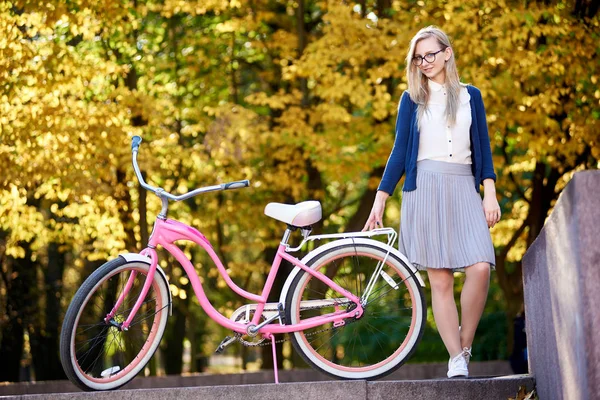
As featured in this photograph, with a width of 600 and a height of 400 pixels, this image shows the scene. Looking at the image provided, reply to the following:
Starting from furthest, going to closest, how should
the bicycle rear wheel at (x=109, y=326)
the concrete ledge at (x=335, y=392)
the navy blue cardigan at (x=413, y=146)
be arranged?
the navy blue cardigan at (x=413, y=146) → the bicycle rear wheel at (x=109, y=326) → the concrete ledge at (x=335, y=392)

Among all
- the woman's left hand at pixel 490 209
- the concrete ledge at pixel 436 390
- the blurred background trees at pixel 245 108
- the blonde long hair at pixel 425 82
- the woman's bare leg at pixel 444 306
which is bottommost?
the concrete ledge at pixel 436 390

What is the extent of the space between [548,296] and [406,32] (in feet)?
25.2

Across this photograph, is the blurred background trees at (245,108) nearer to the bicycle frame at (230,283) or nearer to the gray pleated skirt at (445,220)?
the gray pleated skirt at (445,220)

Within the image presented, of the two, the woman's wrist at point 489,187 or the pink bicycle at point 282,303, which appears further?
the woman's wrist at point 489,187

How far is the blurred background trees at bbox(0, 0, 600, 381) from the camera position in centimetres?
1181

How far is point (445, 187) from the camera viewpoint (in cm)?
520

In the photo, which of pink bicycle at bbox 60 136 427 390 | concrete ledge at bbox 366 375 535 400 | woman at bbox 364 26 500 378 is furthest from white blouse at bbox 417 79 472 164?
concrete ledge at bbox 366 375 535 400

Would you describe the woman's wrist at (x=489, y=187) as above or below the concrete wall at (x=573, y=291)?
above

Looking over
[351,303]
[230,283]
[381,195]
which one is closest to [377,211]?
[381,195]

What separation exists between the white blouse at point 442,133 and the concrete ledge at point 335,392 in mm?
1215

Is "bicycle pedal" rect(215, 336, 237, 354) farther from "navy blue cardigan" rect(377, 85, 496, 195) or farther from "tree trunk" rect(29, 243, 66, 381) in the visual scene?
"tree trunk" rect(29, 243, 66, 381)

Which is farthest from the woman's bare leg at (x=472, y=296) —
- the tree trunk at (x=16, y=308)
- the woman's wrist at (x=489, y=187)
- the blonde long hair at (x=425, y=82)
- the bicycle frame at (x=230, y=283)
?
the tree trunk at (x=16, y=308)

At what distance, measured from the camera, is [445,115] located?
530 centimetres

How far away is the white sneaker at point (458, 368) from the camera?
508cm
